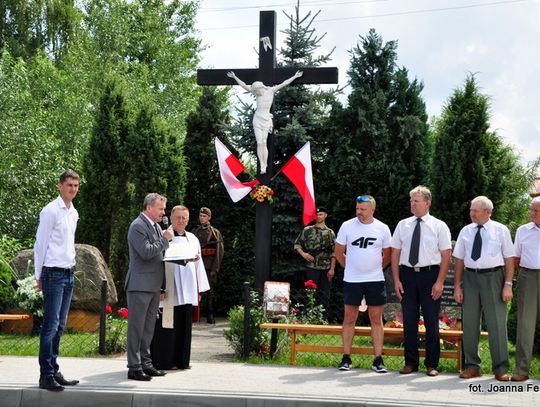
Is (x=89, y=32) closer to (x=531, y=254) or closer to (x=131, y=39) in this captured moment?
(x=131, y=39)

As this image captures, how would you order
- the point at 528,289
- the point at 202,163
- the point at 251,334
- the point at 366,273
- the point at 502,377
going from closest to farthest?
1. the point at 502,377
2. the point at 528,289
3. the point at 366,273
4. the point at 251,334
5. the point at 202,163

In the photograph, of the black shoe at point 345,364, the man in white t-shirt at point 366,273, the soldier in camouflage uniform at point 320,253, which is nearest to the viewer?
the man in white t-shirt at point 366,273

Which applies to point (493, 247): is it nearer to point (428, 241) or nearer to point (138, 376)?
point (428, 241)

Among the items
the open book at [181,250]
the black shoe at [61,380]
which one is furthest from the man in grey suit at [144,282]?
the black shoe at [61,380]

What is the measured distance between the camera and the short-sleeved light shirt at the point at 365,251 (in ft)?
27.1

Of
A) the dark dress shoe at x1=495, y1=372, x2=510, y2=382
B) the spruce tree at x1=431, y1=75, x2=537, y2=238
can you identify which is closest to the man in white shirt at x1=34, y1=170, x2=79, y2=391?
the dark dress shoe at x1=495, y1=372, x2=510, y2=382

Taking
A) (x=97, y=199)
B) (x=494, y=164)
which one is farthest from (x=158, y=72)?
(x=494, y=164)

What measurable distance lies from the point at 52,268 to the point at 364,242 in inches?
127

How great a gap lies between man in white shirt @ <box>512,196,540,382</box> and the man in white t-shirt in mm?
1380

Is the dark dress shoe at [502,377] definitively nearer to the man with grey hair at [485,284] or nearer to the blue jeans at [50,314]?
the man with grey hair at [485,284]

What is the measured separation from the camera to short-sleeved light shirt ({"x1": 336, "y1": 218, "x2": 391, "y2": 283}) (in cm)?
827

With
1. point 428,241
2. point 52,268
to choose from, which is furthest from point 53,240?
point 428,241

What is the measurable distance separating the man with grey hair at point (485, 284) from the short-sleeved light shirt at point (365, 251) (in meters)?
0.80

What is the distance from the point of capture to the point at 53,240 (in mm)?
7156
